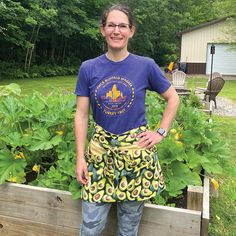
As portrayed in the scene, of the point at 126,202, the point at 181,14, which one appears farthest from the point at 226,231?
the point at 181,14

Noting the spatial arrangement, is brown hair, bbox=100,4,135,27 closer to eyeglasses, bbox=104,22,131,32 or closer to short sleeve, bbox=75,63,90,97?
eyeglasses, bbox=104,22,131,32

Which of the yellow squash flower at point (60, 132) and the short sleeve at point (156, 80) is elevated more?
the short sleeve at point (156, 80)

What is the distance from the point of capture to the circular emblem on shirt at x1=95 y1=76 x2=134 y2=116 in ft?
6.70

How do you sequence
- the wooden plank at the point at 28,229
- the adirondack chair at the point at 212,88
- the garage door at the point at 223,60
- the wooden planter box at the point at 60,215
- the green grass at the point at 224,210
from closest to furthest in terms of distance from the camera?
1. the wooden planter box at the point at 60,215
2. the wooden plank at the point at 28,229
3. the green grass at the point at 224,210
4. the adirondack chair at the point at 212,88
5. the garage door at the point at 223,60

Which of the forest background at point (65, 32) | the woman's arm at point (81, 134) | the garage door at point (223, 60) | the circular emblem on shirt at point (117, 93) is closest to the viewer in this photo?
the circular emblem on shirt at point (117, 93)

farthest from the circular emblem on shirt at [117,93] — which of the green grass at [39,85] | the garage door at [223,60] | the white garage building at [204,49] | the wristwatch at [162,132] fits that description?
the garage door at [223,60]

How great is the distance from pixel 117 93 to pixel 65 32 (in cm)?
2335

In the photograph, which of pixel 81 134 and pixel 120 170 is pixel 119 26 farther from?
pixel 120 170

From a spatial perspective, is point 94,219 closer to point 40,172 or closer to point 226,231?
point 40,172

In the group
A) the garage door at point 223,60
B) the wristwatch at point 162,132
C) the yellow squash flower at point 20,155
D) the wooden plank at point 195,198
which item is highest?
the garage door at point 223,60

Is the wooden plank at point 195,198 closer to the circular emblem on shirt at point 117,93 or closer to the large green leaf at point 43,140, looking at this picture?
the circular emblem on shirt at point 117,93

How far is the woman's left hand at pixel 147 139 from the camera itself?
207 centimetres

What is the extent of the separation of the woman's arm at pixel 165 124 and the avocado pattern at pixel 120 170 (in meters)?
0.04

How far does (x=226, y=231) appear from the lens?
3139 millimetres
